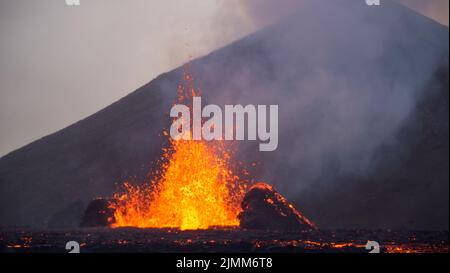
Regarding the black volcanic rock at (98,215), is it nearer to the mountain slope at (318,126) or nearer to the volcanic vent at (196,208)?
the volcanic vent at (196,208)

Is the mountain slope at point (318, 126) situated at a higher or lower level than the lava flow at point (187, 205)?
higher

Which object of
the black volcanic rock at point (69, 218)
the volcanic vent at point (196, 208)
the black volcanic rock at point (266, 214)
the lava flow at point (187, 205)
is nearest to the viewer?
the black volcanic rock at point (266, 214)

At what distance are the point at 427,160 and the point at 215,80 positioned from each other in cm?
5388

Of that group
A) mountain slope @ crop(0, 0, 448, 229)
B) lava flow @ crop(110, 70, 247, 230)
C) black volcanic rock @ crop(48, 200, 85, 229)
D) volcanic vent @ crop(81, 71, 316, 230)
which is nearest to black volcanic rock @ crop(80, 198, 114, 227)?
volcanic vent @ crop(81, 71, 316, 230)

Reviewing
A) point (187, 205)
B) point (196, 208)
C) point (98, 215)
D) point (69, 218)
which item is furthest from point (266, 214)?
point (69, 218)

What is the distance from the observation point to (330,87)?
6693 inches

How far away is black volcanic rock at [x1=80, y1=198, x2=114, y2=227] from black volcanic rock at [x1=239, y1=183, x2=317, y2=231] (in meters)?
17.6

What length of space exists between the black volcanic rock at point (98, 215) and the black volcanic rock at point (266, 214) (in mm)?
17594

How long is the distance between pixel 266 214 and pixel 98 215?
21.8m

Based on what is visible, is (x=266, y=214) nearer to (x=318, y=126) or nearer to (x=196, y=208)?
(x=196, y=208)

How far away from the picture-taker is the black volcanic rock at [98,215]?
95625 millimetres

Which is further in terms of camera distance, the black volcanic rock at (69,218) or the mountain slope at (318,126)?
the mountain slope at (318,126)

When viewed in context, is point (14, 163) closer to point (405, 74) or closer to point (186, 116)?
point (186, 116)

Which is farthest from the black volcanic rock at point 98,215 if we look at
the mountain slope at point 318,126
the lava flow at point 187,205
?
Result: the mountain slope at point 318,126
